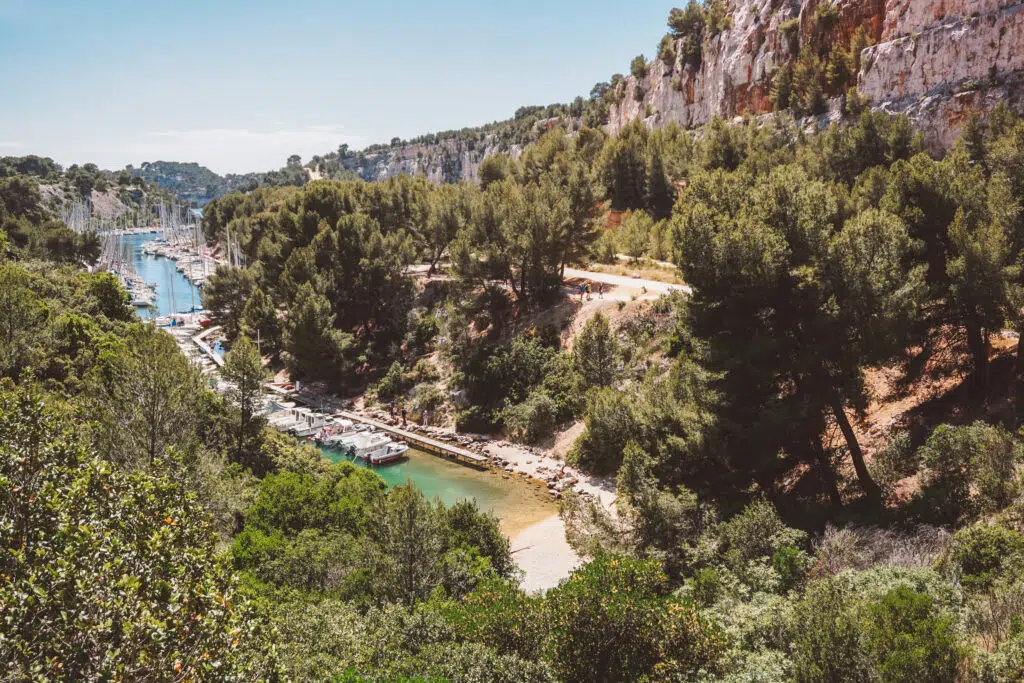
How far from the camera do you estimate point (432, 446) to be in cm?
3612

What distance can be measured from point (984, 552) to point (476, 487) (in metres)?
22.2

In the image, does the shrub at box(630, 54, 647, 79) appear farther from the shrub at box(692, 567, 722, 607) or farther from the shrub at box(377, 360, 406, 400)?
the shrub at box(692, 567, 722, 607)

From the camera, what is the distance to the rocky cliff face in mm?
44906

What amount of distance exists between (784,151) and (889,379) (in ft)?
90.8

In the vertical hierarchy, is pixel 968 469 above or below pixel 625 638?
above

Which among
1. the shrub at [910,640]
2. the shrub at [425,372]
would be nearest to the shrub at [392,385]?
the shrub at [425,372]

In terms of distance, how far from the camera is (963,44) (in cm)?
4656

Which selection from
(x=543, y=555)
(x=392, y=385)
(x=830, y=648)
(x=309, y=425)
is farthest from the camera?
(x=392, y=385)

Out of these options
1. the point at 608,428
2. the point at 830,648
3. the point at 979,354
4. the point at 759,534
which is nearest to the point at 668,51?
the point at 608,428

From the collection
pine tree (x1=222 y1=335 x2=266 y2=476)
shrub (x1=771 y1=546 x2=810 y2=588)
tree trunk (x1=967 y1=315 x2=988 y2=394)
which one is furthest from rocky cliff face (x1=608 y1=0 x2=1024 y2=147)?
pine tree (x1=222 y1=335 x2=266 y2=476)

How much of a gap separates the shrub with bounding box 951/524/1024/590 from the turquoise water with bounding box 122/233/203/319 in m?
78.7

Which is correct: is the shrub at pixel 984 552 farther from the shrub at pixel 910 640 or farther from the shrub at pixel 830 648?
the shrub at pixel 830 648

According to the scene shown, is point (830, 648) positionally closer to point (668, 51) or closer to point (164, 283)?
point (668, 51)

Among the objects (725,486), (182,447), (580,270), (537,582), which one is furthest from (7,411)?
(580,270)
